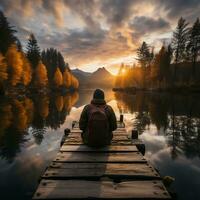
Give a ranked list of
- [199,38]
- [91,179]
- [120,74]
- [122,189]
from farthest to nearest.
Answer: [120,74] → [199,38] → [91,179] → [122,189]

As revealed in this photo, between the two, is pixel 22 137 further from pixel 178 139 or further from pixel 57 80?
pixel 57 80

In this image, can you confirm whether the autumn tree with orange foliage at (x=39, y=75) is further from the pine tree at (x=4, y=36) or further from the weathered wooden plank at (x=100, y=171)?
the weathered wooden plank at (x=100, y=171)

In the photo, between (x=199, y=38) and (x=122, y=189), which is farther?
(x=199, y=38)

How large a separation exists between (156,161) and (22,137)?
813 centimetres

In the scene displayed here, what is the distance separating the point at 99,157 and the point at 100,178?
4.54 feet

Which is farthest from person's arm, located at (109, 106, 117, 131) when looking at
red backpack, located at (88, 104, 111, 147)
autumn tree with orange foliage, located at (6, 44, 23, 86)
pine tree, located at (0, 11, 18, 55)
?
pine tree, located at (0, 11, 18, 55)

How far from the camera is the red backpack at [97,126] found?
5664mm

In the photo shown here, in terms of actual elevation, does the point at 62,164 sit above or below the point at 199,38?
below

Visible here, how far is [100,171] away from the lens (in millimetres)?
4387

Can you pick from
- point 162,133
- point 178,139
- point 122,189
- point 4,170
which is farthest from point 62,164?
point 162,133

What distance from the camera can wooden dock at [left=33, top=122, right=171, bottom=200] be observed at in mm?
3390

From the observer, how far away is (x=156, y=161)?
26.8 feet

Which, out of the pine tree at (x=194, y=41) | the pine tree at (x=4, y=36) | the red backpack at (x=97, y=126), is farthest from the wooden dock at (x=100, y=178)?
the pine tree at (x=194, y=41)

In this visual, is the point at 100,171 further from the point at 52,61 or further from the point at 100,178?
the point at 52,61
